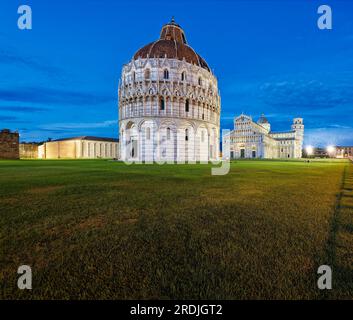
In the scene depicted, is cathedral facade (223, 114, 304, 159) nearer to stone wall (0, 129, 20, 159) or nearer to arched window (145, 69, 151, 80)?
arched window (145, 69, 151, 80)

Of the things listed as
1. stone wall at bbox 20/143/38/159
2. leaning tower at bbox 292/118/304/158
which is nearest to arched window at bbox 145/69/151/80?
stone wall at bbox 20/143/38/159

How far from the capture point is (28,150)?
83.7 metres

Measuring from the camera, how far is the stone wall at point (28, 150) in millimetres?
81938

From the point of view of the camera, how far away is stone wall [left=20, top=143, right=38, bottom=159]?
Result: 81.9 m

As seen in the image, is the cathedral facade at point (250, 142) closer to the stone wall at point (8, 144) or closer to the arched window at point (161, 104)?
the arched window at point (161, 104)

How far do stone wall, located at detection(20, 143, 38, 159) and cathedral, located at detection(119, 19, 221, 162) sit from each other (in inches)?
2447

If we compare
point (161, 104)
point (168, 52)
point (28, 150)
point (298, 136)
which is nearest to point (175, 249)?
point (161, 104)

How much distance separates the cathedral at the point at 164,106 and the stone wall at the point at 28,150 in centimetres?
6216

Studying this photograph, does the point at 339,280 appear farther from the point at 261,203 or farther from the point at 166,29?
the point at 166,29

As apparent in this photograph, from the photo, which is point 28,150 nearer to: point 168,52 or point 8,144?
point 8,144

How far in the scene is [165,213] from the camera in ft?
17.6

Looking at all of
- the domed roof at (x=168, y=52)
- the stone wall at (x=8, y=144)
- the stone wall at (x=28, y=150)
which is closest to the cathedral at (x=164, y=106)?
the domed roof at (x=168, y=52)
